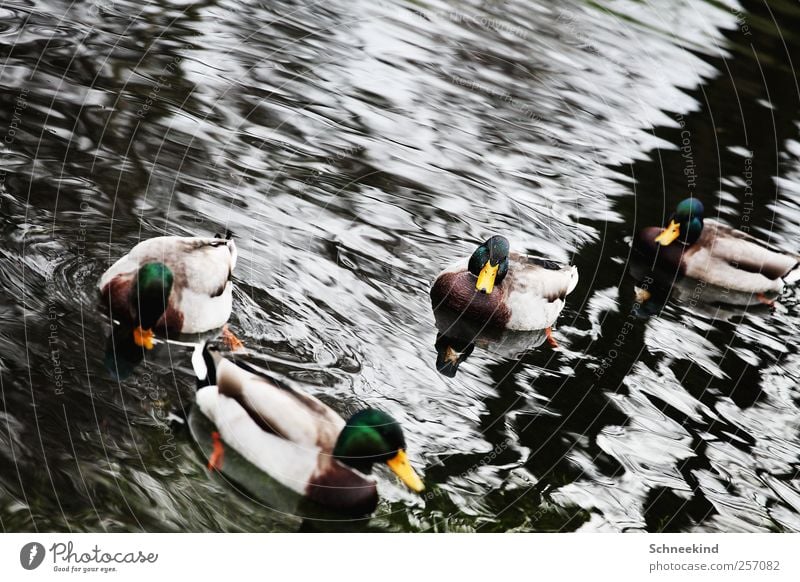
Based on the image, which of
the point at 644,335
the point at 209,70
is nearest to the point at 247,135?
the point at 209,70

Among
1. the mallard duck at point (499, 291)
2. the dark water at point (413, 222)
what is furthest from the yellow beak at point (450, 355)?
the mallard duck at point (499, 291)

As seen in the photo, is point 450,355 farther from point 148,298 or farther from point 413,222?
point 148,298

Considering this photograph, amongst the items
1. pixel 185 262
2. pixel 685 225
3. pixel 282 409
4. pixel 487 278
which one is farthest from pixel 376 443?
pixel 685 225

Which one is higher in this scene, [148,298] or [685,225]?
[685,225]

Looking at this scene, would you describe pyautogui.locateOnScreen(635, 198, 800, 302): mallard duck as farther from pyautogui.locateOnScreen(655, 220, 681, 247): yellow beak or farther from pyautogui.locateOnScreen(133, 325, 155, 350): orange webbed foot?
pyautogui.locateOnScreen(133, 325, 155, 350): orange webbed foot

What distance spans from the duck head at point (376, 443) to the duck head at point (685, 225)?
3.50 metres

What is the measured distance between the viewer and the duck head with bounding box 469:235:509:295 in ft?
20.7

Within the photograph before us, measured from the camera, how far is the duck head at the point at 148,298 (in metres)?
5.24

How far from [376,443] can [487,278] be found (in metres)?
2.01

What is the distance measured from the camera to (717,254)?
7375mm

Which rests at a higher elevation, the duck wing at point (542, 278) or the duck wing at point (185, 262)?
the duck wing at point (542, 278)
